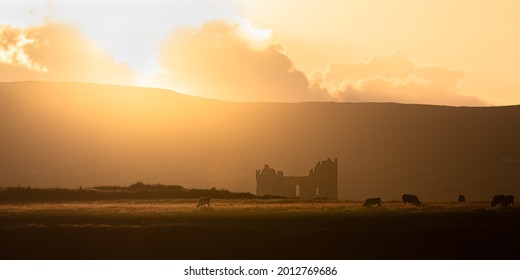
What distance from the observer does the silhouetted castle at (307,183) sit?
93750 millimetres

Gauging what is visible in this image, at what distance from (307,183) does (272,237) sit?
5327 centimetres

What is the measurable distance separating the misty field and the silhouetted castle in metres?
47.2

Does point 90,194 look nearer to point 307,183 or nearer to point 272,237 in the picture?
point 307,183

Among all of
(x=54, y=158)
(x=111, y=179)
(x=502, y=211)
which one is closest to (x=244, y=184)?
(x=111, y=179)

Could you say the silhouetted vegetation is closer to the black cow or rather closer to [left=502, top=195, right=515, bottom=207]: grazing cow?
[left=502, top=195, right=515, bottom=207]: grazing cow

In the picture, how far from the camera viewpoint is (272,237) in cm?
4153

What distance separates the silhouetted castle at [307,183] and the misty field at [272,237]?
47.2 metres

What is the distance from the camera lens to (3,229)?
4334 centimetres

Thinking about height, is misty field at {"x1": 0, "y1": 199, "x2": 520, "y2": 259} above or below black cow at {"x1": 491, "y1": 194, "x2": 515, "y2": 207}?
below

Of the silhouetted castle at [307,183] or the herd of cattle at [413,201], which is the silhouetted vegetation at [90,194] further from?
the silhouetted castle at [307,183]

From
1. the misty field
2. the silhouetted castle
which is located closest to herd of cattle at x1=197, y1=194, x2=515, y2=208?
the misty field

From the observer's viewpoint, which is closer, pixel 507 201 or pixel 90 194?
pixel 507 201

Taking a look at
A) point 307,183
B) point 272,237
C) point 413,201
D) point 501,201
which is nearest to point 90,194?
point 413,201

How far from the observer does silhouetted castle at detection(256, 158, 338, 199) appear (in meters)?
Result: 93.8
